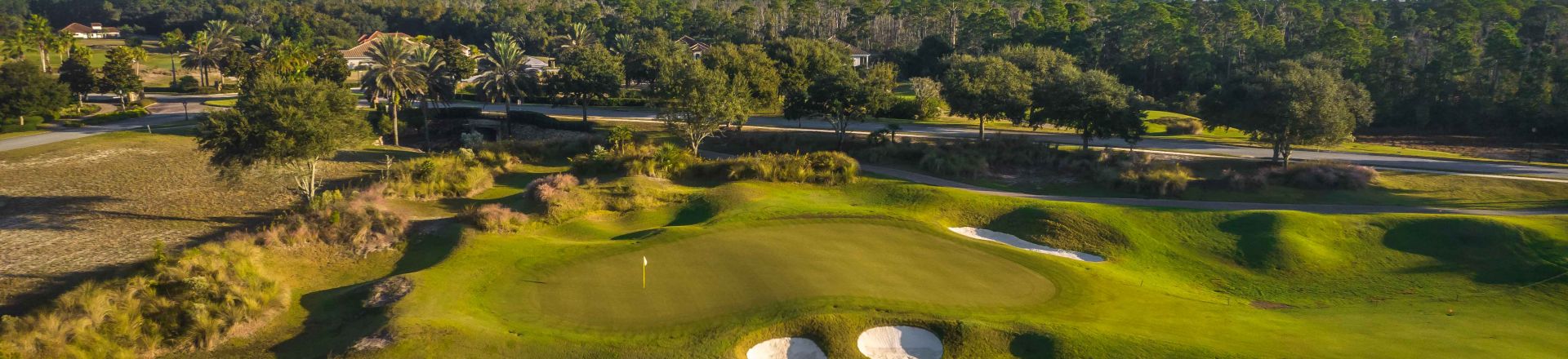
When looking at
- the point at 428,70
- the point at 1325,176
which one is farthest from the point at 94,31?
the point at 1325,176

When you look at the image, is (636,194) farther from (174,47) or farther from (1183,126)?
(174,47)

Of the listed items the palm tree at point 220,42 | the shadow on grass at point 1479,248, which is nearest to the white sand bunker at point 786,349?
the shadow on grass at point 1479,248

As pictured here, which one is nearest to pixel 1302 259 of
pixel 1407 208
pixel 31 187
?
pixel 1407 208

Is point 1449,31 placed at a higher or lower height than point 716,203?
higher

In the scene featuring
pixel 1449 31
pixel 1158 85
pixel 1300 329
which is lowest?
pixel 1300 329

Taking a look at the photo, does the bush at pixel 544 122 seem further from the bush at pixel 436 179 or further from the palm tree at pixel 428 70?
the bush at pixel 436 179

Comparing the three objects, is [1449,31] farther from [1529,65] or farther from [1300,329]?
[1300,329]
